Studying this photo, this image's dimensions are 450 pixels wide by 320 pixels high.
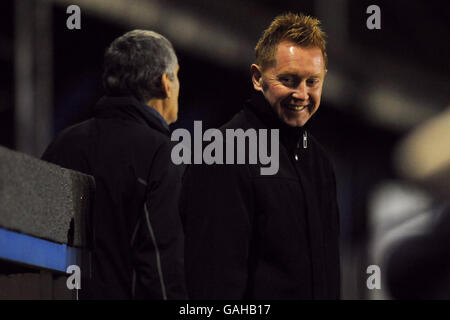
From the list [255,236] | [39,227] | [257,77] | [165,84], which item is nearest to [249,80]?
[165,84]

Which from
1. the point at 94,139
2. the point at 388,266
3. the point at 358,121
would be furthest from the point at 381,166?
the point at 388,266

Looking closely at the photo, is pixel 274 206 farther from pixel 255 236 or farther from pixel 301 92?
pixel 301 92

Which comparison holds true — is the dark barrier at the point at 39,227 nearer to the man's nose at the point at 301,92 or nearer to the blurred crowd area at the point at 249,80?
the man's nose at the point at 301,92

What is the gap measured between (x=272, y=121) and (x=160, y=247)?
425mm

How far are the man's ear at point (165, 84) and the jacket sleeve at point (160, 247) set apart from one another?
34cm

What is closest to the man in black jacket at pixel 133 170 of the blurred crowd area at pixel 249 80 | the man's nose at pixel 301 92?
the man's nose at pixel 301 92

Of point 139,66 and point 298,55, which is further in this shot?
point 139,66

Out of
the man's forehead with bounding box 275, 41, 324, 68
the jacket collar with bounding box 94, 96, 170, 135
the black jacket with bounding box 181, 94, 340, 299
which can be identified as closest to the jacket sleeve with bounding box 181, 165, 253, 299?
the black jacket with bounding box 181, 94, 340, 299

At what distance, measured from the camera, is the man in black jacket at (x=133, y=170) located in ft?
8.35

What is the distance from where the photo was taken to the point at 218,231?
2.29 metres

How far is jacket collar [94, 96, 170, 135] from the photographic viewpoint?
110 inches

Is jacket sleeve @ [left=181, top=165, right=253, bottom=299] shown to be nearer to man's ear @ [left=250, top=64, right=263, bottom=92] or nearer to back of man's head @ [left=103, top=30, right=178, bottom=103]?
man's ear @ [left=250, top=64, right=263, bottom=92]

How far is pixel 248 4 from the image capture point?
7973 mm

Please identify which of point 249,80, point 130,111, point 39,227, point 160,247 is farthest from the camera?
point 249,80
